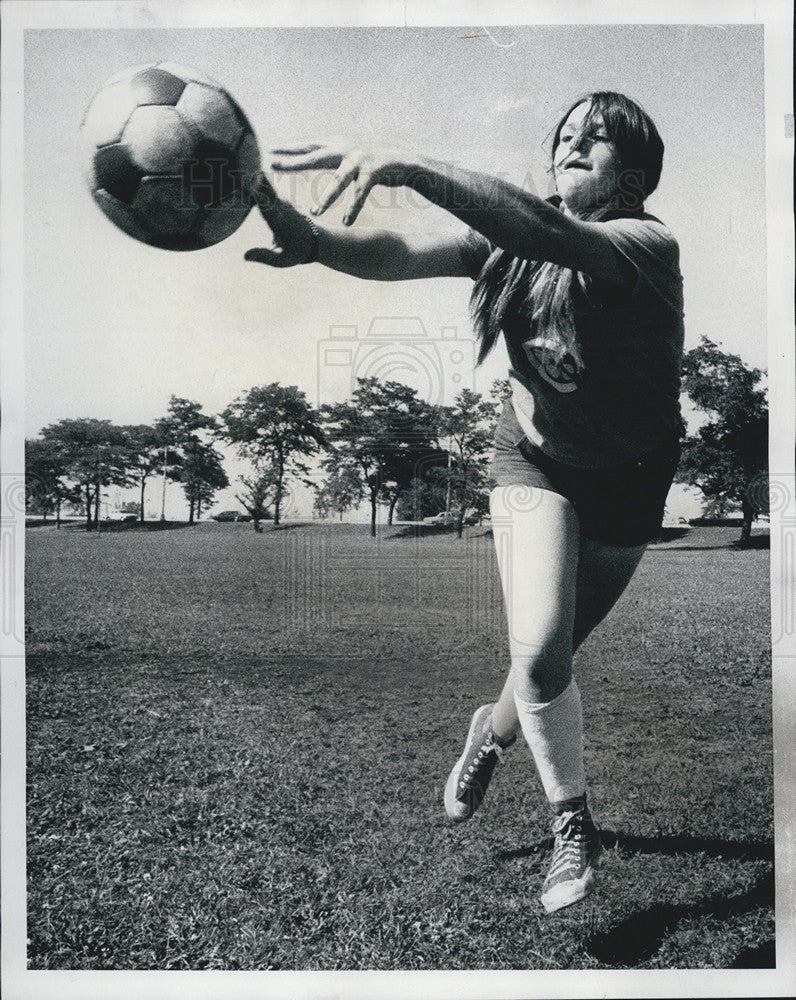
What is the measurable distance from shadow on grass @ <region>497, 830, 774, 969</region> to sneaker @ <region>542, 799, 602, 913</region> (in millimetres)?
64

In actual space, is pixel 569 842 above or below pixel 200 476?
below

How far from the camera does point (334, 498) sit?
2.85 metres

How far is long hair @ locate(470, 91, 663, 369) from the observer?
2.61 metres

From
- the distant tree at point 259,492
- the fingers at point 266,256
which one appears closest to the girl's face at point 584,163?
the fingers at point 266,256

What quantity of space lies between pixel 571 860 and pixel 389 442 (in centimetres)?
134

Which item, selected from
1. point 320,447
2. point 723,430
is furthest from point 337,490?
point 723,430

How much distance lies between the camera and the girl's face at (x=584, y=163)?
267 centimetres

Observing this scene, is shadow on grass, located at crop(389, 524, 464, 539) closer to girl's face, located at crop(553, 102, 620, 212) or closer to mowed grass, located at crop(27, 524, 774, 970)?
mowed grass, located at crop(27, 524, 774, 970)

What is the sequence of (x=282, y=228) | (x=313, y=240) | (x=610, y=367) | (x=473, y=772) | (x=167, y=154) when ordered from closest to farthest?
(x=167, y=154) → (x=282, y=228) → (x=313, y=240) → (x=610, y=367) → (x=473, y=772)

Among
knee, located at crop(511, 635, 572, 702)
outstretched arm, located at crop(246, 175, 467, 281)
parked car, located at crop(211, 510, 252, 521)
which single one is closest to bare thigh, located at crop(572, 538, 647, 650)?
knee, located at crop(511, 635, 572, 702)

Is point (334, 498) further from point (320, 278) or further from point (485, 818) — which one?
point (485, 818)

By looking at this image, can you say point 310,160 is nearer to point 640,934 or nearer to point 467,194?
point 467,194

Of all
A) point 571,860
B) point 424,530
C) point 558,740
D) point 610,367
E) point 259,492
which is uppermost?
point 610,367

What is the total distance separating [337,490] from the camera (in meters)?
2.85
